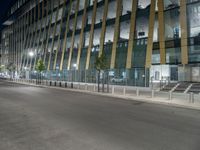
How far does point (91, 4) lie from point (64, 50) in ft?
40.9

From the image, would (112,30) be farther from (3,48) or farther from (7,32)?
(3,48)

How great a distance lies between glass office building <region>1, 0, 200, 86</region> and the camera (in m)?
25.1

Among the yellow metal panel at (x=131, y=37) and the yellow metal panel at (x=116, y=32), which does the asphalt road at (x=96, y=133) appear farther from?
the yellow metal panel at (x=116, y=32)

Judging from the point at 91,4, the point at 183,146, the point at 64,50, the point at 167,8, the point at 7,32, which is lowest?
the point at 183,146

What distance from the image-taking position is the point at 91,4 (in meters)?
40.4

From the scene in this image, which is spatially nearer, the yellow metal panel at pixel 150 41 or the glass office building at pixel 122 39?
the glass office building at pixel 122 39

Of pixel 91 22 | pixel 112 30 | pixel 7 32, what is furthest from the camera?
pixel 7 32

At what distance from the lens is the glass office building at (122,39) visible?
25.1 meters

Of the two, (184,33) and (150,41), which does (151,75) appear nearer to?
(150,41)

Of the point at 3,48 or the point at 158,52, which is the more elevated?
the point at 3,48

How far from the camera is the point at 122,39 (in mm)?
32250

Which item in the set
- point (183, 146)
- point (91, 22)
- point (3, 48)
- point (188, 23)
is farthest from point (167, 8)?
point (3, 48)

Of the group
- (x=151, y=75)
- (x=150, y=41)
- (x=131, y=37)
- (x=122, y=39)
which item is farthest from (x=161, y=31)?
(x=122, y=39)

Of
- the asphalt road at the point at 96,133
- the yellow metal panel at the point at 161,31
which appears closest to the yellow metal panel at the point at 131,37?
the yellow metal panel at the point at 161,31
